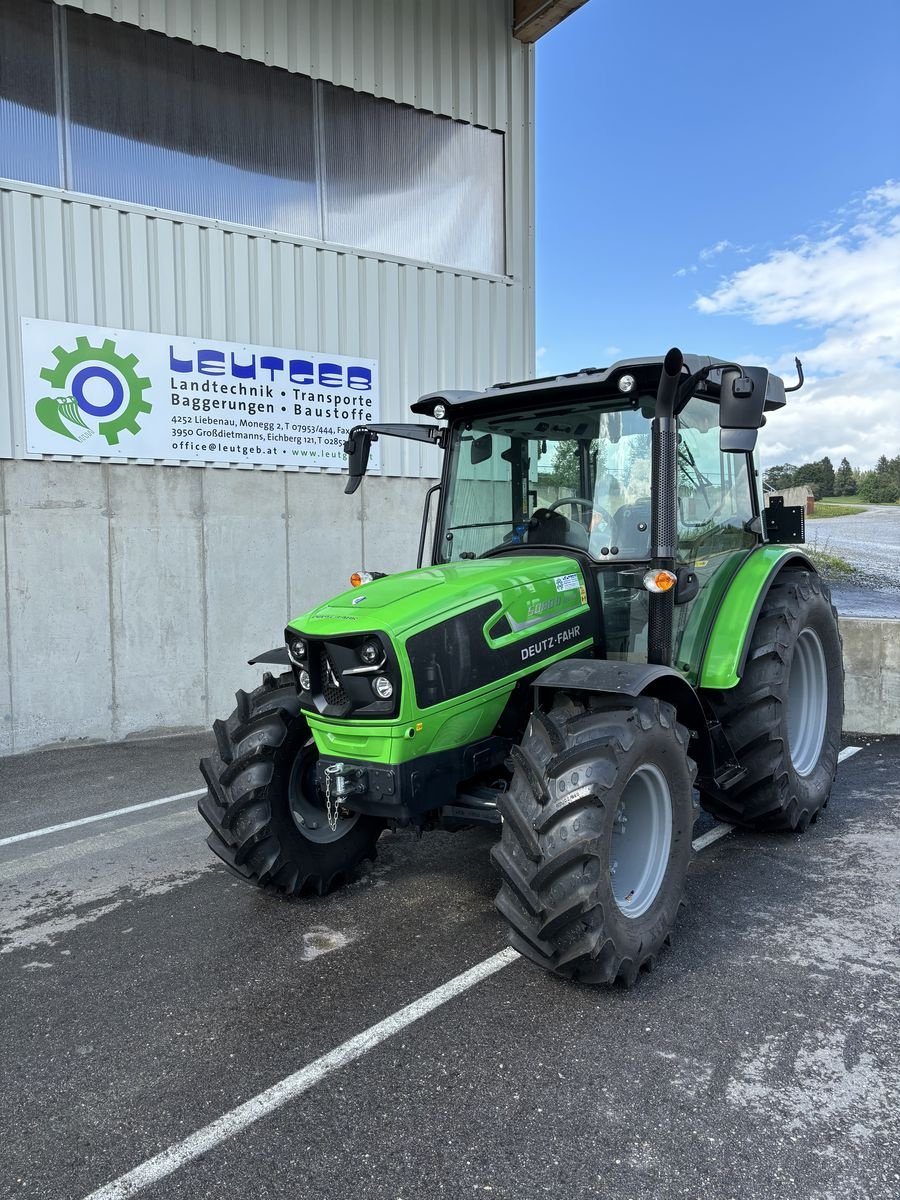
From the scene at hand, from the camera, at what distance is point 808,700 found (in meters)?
5.18

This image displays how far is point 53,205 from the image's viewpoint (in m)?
7.21

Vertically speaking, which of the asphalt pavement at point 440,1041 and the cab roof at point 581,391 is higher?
the cab roof at point 581,391

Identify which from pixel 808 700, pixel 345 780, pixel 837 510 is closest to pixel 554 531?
pixel 345 780

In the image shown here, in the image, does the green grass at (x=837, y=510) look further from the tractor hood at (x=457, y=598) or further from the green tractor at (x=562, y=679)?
the tractor hood at (x=457, y=598)

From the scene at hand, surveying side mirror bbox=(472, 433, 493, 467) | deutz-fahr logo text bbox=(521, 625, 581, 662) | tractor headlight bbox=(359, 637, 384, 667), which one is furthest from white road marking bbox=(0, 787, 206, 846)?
deutz-fahr logo text bbox=(521, 625, 581, 662)

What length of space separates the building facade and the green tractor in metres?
3.80

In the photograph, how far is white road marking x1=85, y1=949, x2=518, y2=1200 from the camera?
7.47ft

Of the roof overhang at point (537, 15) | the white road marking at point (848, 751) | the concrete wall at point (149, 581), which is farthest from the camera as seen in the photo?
the roof overhang at point (537, 15)

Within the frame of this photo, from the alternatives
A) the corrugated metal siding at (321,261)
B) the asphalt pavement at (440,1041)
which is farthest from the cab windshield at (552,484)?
the corrugated metal siding at (321,261)

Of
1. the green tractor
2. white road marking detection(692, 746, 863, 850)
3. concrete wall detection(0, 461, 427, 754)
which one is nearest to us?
the green tractor

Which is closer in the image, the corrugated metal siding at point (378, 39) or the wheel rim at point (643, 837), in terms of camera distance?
the wheel rim at point (643, 837)

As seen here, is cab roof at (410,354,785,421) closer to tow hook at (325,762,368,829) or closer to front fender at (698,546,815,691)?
front fender at (698,546,815,691)

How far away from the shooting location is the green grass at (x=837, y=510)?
3045cm

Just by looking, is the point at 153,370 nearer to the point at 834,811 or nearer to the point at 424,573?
the point at 424,573
